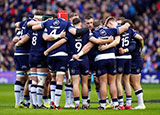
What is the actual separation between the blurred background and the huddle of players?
16.5 metres

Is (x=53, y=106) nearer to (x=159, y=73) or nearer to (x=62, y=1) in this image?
(x=159, y=73)

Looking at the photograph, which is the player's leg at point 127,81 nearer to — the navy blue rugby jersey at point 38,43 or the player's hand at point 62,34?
the player's hand at point 62,34

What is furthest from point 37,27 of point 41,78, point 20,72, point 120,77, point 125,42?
point 120,77

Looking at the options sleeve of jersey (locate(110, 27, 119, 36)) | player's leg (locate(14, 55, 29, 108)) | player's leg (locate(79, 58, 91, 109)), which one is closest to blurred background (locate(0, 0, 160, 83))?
player's leg (locate(14, 55, 29, 108))

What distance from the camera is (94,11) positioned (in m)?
32.0

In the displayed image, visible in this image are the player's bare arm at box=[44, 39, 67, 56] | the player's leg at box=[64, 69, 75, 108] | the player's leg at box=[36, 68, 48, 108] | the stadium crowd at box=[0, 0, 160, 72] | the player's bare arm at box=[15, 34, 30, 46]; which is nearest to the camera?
the player's bare arm at box=[44, 39, 67, 56]

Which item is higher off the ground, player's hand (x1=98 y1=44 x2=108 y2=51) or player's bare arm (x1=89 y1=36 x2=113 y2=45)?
player's bare arm (x1=89 y1=36 x2=113 y2=45)

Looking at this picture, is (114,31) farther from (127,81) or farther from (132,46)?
(127,81)

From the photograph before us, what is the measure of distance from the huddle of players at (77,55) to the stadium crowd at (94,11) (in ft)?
54.2

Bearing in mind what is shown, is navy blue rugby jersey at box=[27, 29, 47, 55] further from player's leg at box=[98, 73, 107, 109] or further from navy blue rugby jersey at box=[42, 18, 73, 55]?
player's leg at box=[98, 73, 107, 109]

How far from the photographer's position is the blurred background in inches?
1188

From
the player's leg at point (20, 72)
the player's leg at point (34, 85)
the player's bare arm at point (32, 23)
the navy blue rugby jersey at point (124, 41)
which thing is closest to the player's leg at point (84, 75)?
the navy blue rugby jersey at point (124, 41)

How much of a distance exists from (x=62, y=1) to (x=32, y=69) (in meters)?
19.4

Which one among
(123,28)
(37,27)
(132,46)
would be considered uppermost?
(37,27)
